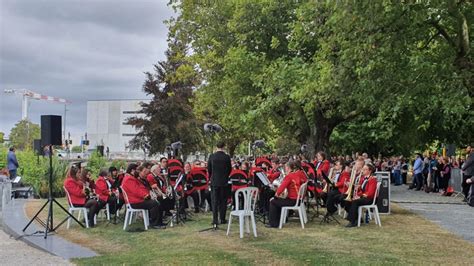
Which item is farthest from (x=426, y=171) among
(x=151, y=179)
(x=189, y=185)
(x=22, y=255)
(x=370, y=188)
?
(x=22, y=255)

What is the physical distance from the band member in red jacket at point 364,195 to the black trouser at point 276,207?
4.61 ft

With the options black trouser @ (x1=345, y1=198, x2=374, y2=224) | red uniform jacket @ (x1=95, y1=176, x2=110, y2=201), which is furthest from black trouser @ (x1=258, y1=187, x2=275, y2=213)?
Answer: red uniform jacket @ (x1=95, y1=176, x2=110, y2=201)

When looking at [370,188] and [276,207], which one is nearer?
[276,207]

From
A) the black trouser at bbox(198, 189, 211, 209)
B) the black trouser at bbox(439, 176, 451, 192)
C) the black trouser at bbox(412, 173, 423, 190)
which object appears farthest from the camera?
the black trouser at bbox(412, 173, 423, 190)

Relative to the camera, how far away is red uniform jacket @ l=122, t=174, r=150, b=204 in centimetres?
1140

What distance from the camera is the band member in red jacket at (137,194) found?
1141 centimetres

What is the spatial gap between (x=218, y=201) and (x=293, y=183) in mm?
1702

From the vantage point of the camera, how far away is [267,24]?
2186cm

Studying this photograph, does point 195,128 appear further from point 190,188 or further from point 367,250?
point 367,250

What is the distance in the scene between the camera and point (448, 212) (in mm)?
15547

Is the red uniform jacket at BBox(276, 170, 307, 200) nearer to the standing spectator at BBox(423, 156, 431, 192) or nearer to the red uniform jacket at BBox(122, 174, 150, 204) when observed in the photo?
the red uniform jacket at BBox(122, 174, 150, 204)

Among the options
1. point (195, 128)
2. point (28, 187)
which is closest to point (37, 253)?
point (28, 187)

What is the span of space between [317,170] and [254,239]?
5.16m

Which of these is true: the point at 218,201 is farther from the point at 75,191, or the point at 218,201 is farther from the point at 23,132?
the point at 23,132
